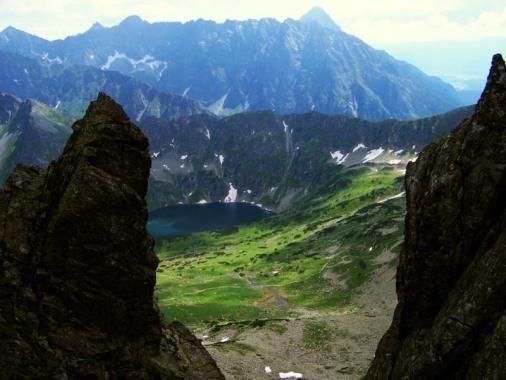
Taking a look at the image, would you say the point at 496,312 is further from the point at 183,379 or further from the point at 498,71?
the point at 183,379

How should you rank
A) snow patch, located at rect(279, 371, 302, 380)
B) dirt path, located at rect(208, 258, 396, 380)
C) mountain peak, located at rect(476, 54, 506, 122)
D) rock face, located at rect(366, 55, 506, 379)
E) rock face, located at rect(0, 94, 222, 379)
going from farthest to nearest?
dirt path, located at rect(208, 258, 396, 380)
snow patch, located at rect(279, 371, 302, 380)
rock face, located at rect(0, 94, 222, 379)
mountain peak, located at rect(476, 54, 506, 122)
rock face, located at rect(366, 55, 506, 379)

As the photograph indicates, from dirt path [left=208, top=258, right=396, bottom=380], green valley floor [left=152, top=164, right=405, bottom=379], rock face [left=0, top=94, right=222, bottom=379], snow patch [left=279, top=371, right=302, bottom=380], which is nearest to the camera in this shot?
rock face [left=0, top=94, right=222, bottom=379]

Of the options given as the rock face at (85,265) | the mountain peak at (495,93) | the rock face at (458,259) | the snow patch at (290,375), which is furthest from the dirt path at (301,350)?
the mountain peak at (495,93)

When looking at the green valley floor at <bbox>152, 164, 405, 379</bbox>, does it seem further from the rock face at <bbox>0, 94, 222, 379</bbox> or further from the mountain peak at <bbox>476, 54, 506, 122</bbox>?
the mountain peak at <bbox>476, 54, 506, 122</bbox>

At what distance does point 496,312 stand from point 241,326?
273 ft

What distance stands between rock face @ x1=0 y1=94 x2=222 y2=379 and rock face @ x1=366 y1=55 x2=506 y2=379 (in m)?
14.9

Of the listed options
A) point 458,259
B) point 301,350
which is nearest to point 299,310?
point 301,350

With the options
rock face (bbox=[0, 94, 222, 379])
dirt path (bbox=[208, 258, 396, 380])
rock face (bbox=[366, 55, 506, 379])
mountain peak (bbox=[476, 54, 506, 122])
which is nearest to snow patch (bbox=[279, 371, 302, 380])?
dirt path (bbox=[208, 258, 396, 380])

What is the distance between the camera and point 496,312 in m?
21.9

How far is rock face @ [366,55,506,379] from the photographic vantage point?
873 inches

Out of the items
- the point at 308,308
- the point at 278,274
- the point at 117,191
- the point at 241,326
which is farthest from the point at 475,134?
the point at 278,274

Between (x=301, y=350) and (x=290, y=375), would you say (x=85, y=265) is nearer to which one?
(x=290, y=375)

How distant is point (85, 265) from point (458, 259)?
65.2 ft

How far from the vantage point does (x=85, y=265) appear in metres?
28.2
